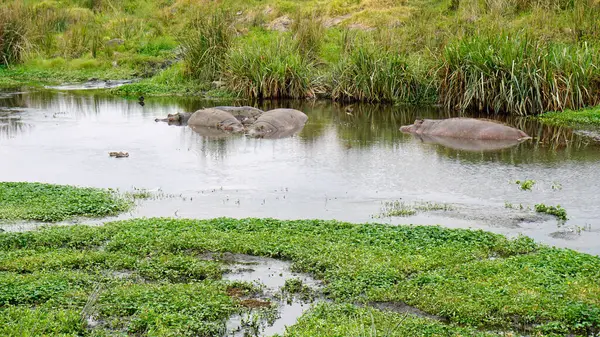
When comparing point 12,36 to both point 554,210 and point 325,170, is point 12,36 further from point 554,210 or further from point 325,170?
point 554,210

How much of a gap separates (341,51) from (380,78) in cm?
280

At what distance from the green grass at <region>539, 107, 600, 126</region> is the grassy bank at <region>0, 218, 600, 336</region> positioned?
9424 mm

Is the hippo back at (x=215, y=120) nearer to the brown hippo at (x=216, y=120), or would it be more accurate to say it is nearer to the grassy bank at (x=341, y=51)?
the brown hippo at (x=216, y=120)

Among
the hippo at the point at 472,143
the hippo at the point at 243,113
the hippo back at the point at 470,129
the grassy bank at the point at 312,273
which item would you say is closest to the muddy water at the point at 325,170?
the hippo at the point at 472,143

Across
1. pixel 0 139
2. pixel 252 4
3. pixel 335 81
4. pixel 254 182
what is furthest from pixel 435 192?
pixel 252 4

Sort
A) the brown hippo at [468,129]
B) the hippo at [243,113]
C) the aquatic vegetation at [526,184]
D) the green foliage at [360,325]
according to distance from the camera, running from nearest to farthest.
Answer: the green foliage at [360,325] < the aquatic vegetation at [526,184] < the brown hippo at [468,129] < the hippo at [243,113]

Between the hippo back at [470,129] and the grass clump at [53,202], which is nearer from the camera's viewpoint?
the grass clump at [53,202]

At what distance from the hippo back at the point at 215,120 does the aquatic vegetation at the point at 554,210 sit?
27.5 feet

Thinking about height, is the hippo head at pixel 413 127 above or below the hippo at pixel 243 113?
below

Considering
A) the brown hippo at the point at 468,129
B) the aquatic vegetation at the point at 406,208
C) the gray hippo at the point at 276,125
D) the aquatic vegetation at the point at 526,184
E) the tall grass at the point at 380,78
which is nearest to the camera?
the aquatic vegetation at the point at 406,208

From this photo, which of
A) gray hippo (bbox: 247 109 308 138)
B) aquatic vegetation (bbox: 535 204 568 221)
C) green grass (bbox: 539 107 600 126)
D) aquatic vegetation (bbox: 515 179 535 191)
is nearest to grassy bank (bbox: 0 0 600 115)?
green grass (bbox: 539 107 600 126)

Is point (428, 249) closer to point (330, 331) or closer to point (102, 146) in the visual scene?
point (330, 331)

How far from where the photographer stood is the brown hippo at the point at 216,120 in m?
17.7

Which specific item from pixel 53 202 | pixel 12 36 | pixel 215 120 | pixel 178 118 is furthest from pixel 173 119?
pixel 12 36
